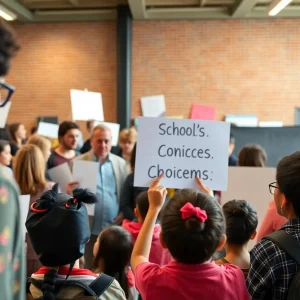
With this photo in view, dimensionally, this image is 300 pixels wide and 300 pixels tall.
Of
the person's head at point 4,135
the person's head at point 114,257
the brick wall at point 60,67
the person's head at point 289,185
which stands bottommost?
the person's head at point 114,257

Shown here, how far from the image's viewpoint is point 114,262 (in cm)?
216

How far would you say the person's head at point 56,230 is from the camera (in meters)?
1.35

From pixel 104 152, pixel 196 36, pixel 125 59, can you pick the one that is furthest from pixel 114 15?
pixel 104 152

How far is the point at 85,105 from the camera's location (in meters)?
5.21

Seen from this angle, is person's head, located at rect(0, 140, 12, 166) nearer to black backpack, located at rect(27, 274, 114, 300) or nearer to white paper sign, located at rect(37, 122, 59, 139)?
black backpack, located at rect(27, 274, 114, 300)

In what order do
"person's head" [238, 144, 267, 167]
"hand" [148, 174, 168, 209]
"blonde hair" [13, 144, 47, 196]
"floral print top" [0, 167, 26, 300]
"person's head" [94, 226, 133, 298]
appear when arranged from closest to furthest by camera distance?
"floral print top" [0, 167, 26, 300], "hand" [148, 174, 168, 209], "person's head" [94, 226, 133, 298], "blonde hair" [13, 144, 47, 196], "person's head" [238, 144, 267, 167]

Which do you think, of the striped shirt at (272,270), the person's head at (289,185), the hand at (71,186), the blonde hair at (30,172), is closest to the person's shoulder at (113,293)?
the striped shirt at (272,270)

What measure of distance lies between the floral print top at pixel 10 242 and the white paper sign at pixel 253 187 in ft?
8.30

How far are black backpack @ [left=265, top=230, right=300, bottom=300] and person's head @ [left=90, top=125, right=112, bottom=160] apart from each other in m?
2.28

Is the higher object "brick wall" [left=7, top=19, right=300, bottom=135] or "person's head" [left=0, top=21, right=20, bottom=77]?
"brick wall" [left=7, top=19, right=300, bottom=135]

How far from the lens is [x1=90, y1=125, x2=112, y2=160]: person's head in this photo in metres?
3.51

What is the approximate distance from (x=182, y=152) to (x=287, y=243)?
89cm

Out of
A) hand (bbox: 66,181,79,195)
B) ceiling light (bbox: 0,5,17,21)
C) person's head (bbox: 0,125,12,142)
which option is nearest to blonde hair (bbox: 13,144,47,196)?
hand (bbox: 66,181,79,195)

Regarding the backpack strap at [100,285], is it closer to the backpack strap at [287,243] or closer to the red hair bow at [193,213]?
the red hair bow at [193,213]
